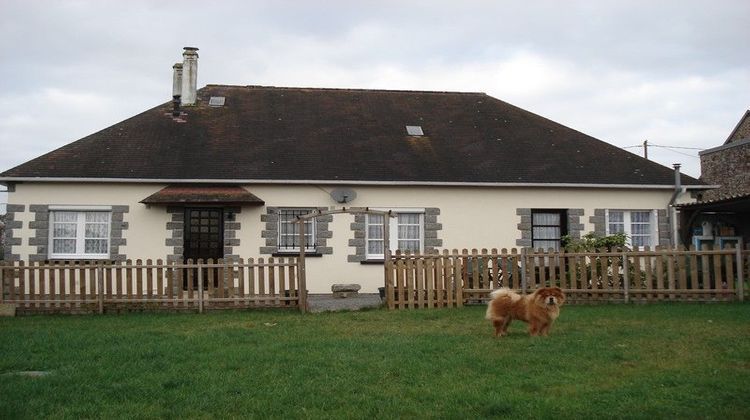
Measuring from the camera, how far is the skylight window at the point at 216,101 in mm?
20969

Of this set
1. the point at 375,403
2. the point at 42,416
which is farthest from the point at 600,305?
the point at 42,416

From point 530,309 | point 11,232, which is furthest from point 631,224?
point 11,232

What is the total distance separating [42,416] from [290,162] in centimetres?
1283

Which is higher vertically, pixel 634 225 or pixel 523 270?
pixel 634 225

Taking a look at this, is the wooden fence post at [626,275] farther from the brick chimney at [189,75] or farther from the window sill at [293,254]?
the brick chimney at [189,75]

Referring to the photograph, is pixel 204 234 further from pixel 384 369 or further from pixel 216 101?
pixel 384 369

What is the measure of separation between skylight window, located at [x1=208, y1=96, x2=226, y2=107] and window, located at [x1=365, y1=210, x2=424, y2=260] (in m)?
6.37

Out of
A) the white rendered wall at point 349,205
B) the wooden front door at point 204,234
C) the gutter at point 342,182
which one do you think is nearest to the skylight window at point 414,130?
the white rendered wall at point 349,205

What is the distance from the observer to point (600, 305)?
518 inches

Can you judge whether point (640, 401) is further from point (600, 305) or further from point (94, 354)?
point (600, 305)

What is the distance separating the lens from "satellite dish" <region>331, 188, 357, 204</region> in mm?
17516

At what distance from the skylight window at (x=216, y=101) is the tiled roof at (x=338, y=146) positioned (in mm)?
199

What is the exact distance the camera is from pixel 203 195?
54.6 ft

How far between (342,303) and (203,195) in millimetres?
4555
